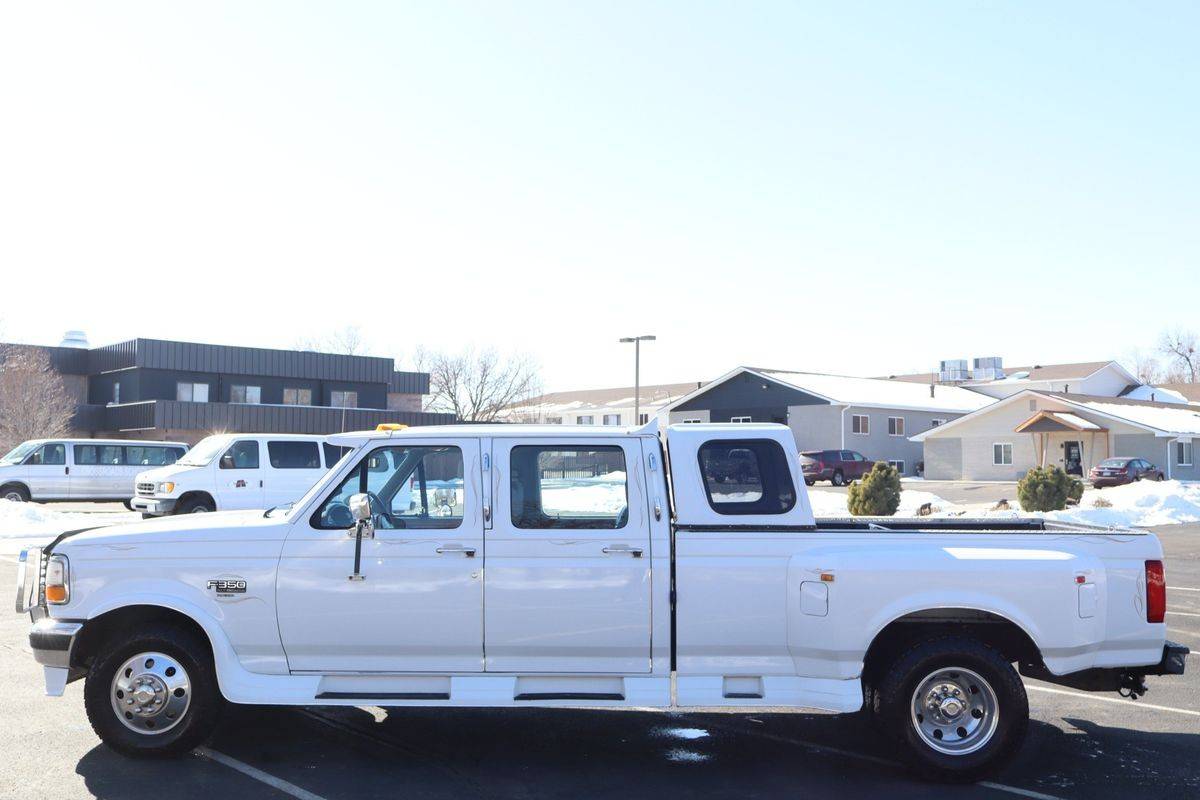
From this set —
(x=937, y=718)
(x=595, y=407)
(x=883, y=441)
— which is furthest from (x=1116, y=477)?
(x=595, y=407)

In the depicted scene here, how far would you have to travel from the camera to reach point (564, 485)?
6605 mm

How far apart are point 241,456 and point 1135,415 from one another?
4447 centimetres

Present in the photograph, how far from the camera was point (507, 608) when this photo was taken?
634cm

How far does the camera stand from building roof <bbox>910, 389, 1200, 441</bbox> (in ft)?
161

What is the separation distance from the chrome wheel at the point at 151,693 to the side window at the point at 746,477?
3.41m

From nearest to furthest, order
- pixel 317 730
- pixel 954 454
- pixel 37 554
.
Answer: pixel 37 554, pixel 317 730, pixel 954 454

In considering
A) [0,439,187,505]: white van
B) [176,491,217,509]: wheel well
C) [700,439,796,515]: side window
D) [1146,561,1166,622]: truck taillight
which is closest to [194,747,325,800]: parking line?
[700,439,796,515]: side window

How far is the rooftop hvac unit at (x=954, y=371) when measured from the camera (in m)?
85.9

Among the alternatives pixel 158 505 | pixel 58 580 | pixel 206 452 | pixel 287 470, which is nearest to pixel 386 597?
pixel 58 580

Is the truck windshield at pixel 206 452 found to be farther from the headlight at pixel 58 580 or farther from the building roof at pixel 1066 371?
the building roof at pixel 1066 371

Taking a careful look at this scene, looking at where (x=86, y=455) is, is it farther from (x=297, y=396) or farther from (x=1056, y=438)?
(x=1056, y=438)

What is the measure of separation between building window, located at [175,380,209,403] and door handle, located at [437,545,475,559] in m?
47.2

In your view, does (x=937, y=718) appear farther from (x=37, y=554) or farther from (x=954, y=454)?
(x=954, y=454)

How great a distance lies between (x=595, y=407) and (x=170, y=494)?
71828 millimetres
